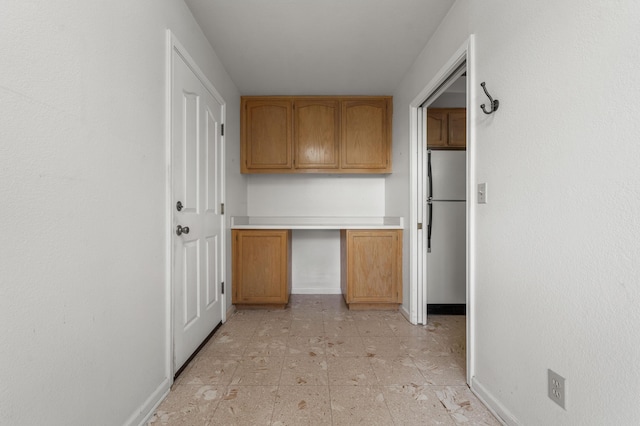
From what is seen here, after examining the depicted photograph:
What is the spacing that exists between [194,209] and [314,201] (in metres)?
1.86

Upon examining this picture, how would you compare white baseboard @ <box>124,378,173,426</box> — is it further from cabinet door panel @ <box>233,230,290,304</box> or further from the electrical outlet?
the electrical outlet

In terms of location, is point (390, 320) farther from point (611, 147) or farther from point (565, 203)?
point (611, 147)

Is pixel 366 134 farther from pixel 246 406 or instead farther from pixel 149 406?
pixel 149 406

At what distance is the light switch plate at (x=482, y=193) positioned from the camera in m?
1.58

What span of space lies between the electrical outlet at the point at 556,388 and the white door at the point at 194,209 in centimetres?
179

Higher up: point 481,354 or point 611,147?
point 611,147

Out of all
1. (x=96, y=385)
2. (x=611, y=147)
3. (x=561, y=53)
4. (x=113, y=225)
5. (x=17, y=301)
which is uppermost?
(x=561, y=53)

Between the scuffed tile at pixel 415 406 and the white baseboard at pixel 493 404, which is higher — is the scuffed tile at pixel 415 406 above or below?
below

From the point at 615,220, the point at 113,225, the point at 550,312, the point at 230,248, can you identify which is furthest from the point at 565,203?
the point at 230,248

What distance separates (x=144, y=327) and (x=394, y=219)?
2.47 metres

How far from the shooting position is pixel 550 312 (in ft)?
3.77

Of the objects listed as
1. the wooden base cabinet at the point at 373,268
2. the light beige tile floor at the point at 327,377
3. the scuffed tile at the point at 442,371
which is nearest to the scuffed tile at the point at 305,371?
the light beige tile floor at the point at 327,377

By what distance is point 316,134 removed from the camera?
11.3 feet

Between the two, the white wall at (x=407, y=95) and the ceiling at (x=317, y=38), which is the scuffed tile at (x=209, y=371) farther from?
the ceiling at (x=317, y=38)
